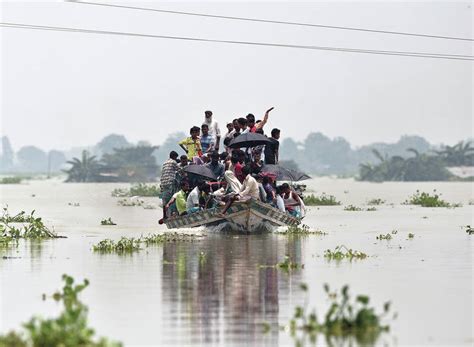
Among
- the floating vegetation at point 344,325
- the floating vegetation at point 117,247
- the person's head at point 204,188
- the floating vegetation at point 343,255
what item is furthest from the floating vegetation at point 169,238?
the floating vegetation at point 344,325

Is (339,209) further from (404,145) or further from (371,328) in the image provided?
(404,145)

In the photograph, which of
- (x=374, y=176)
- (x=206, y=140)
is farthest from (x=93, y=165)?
(x=206, y=140)

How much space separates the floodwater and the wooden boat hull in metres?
0.29

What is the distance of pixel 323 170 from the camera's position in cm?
18475

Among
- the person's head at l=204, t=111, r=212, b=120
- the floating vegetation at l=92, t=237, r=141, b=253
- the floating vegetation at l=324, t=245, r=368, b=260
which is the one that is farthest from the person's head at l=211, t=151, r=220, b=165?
the floating vegetation at l=324, t=245, r=368, b=260

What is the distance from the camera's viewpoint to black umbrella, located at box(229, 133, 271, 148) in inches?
1024

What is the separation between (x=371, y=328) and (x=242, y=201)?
12056mm

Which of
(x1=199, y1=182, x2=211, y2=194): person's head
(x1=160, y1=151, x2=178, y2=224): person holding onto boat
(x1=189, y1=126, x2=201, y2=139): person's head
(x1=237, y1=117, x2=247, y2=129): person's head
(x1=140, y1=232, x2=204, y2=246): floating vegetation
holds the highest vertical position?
(x1=237, y1=117, x2=247, y2=129): person's head

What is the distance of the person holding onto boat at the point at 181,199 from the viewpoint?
26.8 meters

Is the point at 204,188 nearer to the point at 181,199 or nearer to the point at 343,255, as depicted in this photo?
the point at 181,199

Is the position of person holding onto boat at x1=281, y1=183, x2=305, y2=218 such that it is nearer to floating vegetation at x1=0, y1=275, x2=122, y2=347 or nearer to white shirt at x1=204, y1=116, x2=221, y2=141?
white shirt at x1=204, y1=116, x2=221, y2=141

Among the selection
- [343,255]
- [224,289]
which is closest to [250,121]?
[343,255]

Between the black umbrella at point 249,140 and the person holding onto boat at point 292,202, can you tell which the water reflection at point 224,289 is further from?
the person holding onto boat at point 292,202

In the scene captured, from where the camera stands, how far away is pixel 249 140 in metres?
26.0
